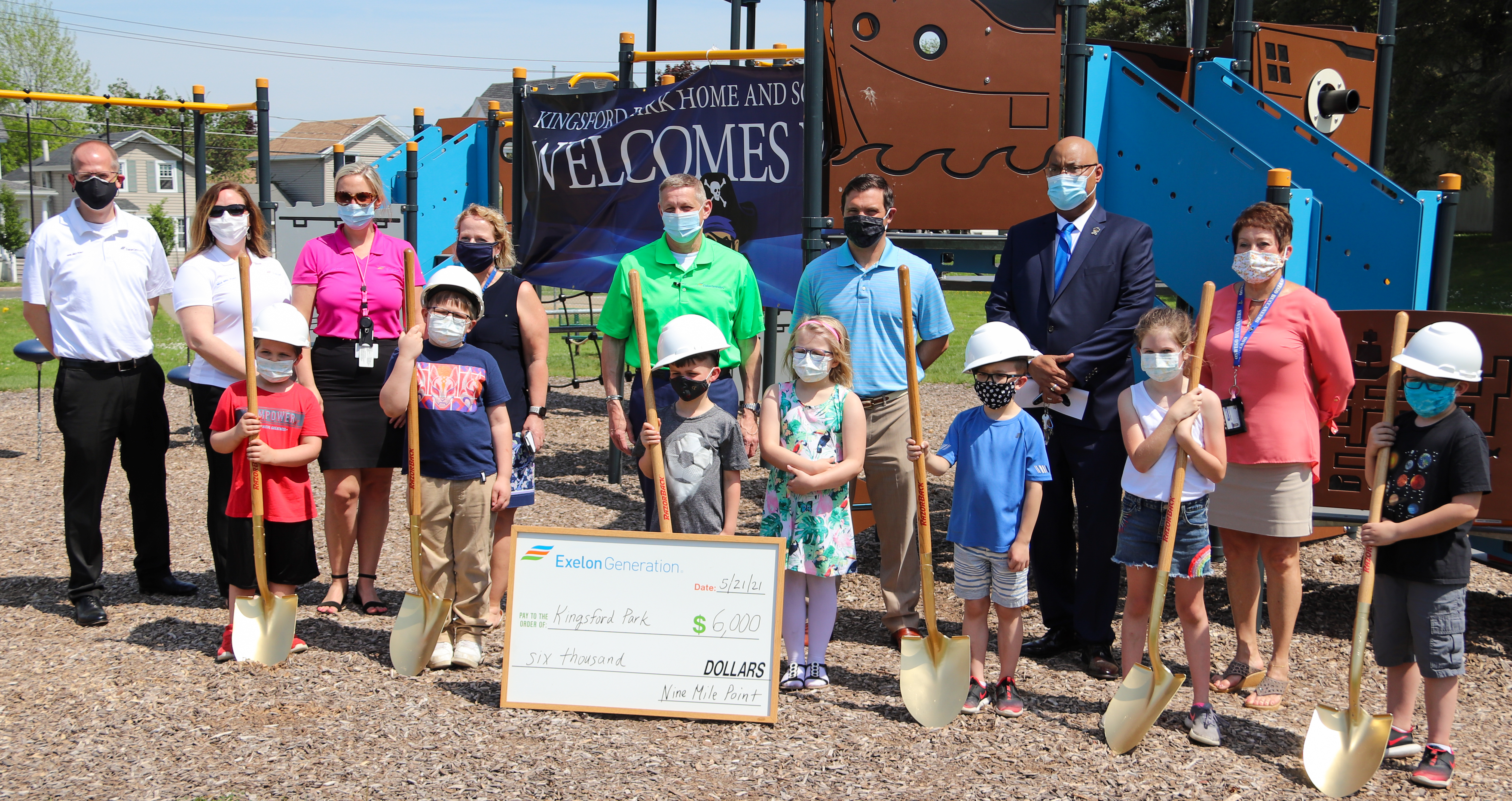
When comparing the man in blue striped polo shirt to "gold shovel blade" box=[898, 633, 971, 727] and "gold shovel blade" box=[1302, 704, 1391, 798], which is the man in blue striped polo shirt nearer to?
"gold shovel blade" box=[898, 633, 971, 727]

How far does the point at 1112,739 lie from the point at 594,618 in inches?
72.6

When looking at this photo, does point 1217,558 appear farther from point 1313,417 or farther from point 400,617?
point 400,617

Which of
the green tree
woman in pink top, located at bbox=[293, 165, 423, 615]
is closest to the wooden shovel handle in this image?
woman in pink top, located at bbox=[293, 165, 423, 615]

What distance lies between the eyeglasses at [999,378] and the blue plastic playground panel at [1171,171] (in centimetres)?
185

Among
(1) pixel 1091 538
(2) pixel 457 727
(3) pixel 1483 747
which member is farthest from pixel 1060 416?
(2) pixel 457 727

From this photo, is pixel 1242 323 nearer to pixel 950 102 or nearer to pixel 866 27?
pixel 950 102

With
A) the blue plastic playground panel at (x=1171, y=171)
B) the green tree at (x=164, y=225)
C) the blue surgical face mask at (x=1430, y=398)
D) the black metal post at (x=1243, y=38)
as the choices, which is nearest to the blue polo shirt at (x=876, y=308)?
the blue plastic playground panel at (x=1171, y=171)

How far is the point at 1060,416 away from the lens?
4.84 meters

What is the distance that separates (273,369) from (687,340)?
1748 mm

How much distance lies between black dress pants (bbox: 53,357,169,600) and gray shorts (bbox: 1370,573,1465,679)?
503 centimetres

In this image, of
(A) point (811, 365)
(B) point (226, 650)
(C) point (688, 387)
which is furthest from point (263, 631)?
(A) point (811, 365)

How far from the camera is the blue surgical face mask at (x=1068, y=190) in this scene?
184 inches

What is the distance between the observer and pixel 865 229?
4691 millimetres

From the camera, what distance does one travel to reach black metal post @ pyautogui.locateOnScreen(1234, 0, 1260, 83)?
646cm
